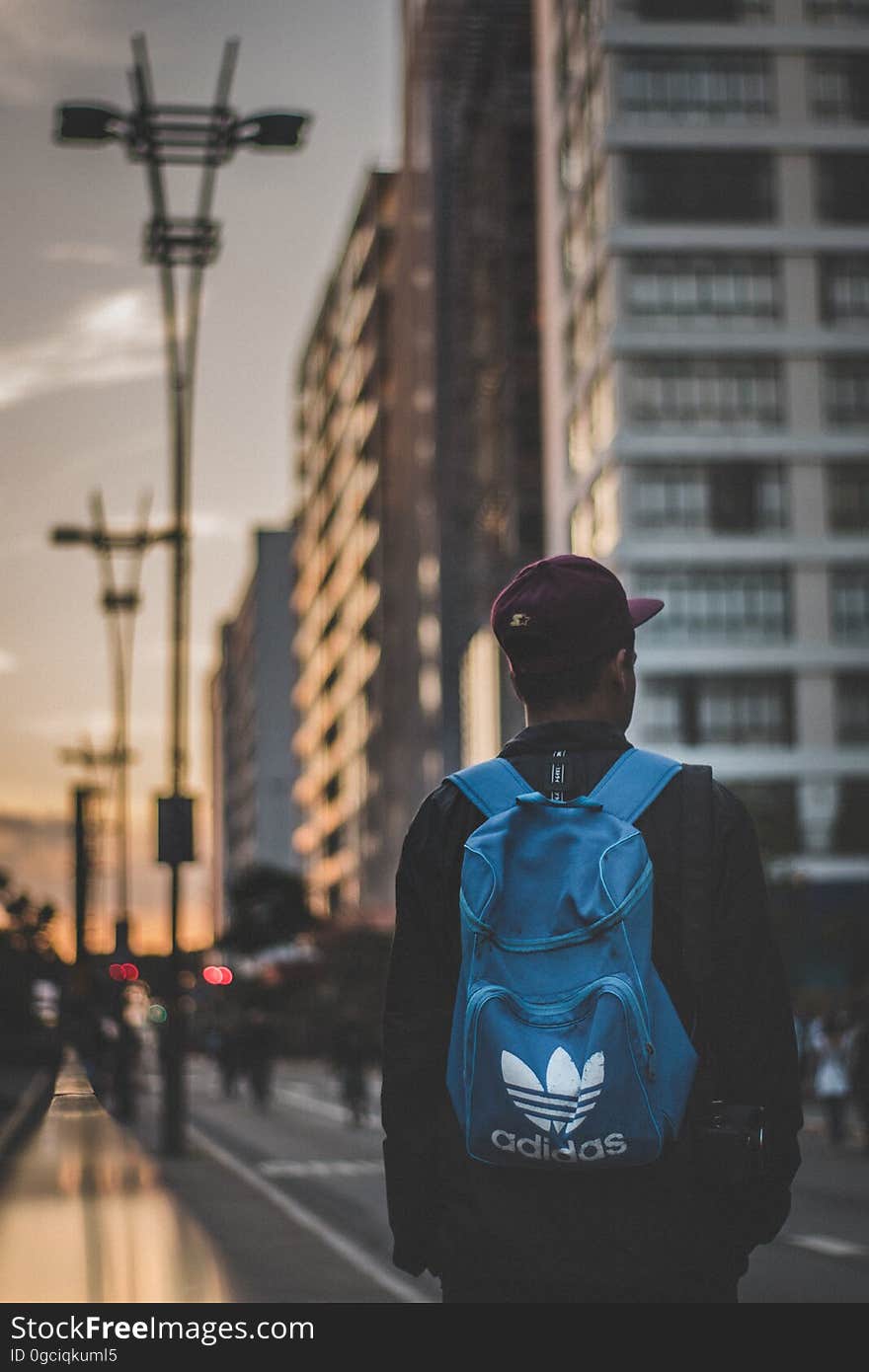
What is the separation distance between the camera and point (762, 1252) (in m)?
13.4

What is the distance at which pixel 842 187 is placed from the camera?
→ 5688 cm

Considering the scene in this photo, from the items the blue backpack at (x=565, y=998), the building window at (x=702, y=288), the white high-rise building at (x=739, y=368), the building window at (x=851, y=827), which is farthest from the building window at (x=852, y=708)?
the blue backpack at (x=565, y=998)

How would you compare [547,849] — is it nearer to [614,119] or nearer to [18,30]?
[18,30]

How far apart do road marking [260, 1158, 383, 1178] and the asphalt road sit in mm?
19

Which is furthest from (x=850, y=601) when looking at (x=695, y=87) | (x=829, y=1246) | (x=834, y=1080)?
(x=829, y=1246)

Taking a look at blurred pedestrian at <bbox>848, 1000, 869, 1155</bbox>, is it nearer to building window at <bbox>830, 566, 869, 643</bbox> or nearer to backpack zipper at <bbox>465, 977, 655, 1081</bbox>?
backpack zipper at <bbox>465, 977, 655, 1081</bbox>

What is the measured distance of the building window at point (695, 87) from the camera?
5584 cm

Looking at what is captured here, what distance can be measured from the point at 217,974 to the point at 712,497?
3048cm

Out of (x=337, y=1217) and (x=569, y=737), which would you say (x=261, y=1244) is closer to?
(x=337, y=1217)

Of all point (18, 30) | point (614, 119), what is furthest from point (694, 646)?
point (18, 30)

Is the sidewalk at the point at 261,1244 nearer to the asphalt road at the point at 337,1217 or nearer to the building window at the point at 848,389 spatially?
the asphalt road at the point at 337,1217

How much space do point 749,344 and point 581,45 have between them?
32.7ft

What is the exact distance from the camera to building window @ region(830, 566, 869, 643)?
2192 inches

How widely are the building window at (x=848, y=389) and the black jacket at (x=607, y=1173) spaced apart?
55.2 meters
